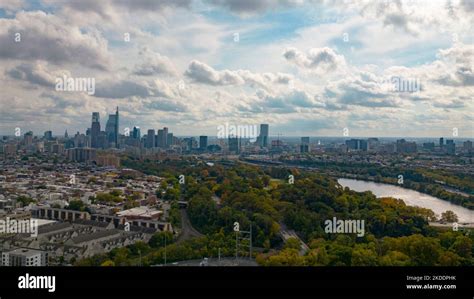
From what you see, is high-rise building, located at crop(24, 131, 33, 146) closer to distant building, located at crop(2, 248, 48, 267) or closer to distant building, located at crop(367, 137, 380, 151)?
A: distant building, located at crop(367, 137, 380, 151)

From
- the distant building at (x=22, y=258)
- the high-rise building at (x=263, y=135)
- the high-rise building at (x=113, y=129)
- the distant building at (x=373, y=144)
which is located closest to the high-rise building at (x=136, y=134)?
the high-rise building at (x=113, y=129)

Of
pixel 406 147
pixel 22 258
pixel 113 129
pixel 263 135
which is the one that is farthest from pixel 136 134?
pixel 22 258

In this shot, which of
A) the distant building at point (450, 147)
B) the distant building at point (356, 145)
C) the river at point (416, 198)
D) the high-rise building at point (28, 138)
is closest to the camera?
the river at point (416, 198)

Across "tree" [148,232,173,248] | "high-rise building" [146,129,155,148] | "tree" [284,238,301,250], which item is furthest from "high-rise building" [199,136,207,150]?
"tree" [284,238,301,250]

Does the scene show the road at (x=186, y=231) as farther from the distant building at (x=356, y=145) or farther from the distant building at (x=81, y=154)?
the distant building at (x=356, y=145)

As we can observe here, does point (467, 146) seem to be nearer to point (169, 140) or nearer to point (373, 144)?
point (373, 144)
